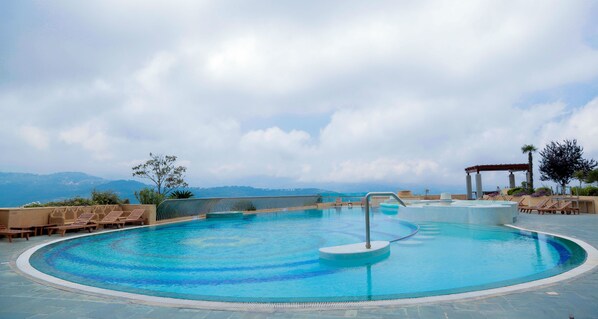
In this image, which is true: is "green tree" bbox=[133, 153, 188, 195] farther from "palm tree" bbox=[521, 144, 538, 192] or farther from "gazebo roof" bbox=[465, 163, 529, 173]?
"palm tree" bbox=[521, 144, 538, 192]

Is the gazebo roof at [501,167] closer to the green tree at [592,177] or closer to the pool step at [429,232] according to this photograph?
the green tree at [592,177]

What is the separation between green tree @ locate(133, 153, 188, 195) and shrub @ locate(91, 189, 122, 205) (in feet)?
34.4

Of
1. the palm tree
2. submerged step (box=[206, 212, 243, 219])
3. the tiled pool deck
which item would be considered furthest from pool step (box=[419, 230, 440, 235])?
the palm tree

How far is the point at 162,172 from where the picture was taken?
2562cm

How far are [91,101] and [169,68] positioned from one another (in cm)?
397

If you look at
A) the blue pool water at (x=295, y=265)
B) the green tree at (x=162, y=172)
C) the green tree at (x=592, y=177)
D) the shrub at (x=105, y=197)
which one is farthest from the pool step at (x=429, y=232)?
the green tree at (x=162, y=172)

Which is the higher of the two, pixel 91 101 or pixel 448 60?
pixel 448 60

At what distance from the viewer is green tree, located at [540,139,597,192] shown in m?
29.0

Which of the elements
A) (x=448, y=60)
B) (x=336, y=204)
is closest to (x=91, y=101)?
(x=448, y=60)

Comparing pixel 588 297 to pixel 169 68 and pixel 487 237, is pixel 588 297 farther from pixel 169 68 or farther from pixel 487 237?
pixel 169 68

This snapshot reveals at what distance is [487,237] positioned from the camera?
1036 cm

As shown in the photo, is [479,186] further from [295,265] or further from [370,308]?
[370,308]

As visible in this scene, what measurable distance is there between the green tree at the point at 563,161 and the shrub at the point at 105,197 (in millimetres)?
33546

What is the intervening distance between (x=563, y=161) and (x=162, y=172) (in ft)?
109
